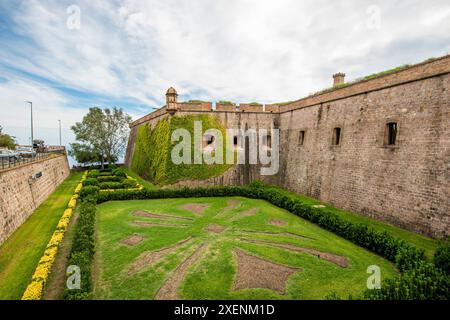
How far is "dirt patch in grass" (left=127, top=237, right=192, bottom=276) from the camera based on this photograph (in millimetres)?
8398

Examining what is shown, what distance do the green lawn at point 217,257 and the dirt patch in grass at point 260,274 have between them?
0.27 feet

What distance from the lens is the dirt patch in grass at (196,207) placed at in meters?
15.6

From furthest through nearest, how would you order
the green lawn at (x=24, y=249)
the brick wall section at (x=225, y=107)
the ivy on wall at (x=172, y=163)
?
the brick wall section at (x=225, y=107) → the ivy on wall at (x=172, y=163) → the green lawn at (x=24, y=249)

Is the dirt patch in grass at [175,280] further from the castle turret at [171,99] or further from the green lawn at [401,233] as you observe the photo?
the castle turret at [171,99]

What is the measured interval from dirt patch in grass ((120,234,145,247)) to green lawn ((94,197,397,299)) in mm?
210

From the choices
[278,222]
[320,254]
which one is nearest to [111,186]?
[278,222]

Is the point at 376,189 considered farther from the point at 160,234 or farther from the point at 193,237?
the point at 160,234

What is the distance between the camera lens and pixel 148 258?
916 cm

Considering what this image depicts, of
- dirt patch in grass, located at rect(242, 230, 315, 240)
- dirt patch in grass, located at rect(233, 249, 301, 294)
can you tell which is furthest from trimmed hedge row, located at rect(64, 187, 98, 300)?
dirt patch in grass, located at rect(242, 230, 315, 240)

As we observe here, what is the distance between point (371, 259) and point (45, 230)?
14.5 m

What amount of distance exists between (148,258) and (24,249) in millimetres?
5378

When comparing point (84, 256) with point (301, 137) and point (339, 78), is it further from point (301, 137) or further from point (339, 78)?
point (339, 78)

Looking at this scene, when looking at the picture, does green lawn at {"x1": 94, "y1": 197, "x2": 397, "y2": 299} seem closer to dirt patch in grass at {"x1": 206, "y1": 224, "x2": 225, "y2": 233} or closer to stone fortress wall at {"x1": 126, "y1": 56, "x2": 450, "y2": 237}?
dirt patch in grass at {"x1": 206, "y1": 224, "x2": 225, "y2": 233}

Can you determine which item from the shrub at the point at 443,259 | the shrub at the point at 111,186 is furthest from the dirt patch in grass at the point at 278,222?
the shrub at the point at 111,186
